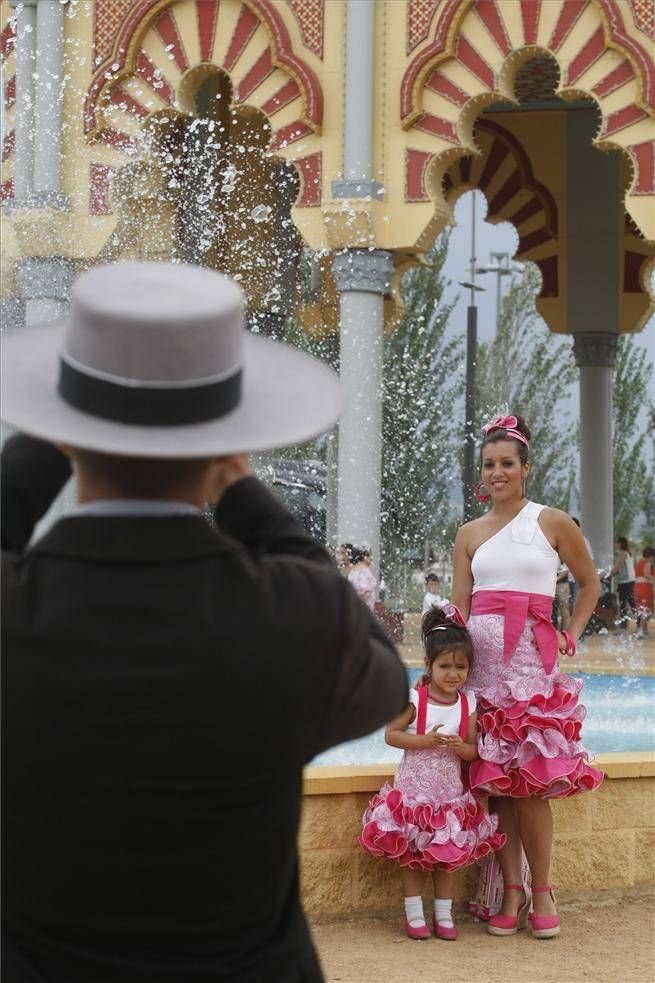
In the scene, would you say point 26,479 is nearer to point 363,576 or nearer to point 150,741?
point 150,741

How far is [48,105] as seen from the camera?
1471 centimetres

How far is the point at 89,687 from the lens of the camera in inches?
58.9

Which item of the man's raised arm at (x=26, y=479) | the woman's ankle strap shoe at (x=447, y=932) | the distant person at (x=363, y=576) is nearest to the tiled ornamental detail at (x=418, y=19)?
the distant person at (x=363, y=576)

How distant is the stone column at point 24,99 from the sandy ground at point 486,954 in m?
11.0

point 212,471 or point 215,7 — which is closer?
point 212,471

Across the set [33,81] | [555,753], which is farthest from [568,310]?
[555,753]

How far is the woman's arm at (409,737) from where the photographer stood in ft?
14.8

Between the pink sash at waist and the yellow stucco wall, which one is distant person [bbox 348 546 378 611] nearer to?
the yellow stucco wall

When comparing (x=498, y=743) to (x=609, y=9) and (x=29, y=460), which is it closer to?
(x=29, y=460)

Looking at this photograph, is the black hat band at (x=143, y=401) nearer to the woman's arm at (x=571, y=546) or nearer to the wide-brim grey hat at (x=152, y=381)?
the wide-brim grey hat at (x=152, y=381)

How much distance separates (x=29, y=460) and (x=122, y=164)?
13.8 m

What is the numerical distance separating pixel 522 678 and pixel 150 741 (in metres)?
3.18

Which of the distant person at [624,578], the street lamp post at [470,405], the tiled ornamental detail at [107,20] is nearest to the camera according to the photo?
the tiled ornamental detail at [107,20]

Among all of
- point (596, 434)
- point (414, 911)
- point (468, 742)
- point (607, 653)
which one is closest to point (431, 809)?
point (468, 742)
